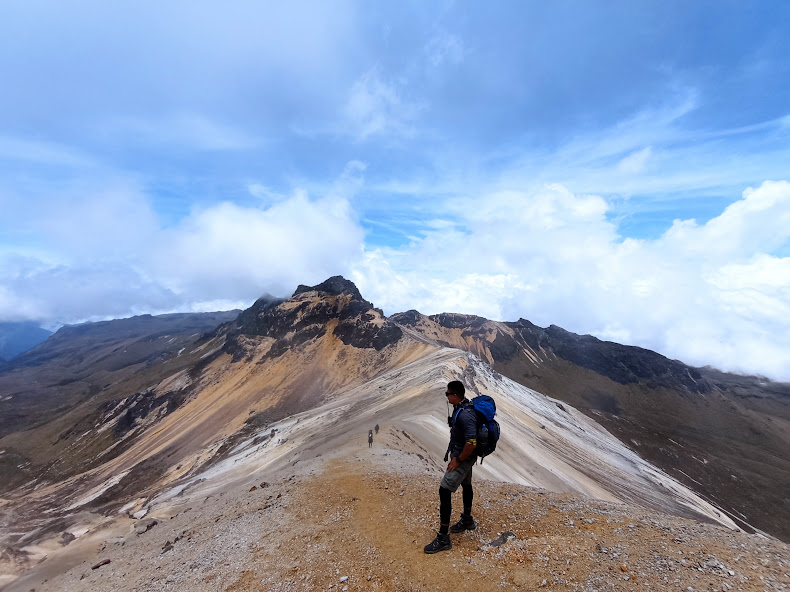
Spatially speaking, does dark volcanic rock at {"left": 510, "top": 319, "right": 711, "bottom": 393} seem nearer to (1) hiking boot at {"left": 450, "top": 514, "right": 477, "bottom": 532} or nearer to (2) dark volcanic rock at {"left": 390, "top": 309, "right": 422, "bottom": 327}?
(2) dark volcanic rock at {"left": 390, "top": 309, "right": 422, "bottom": 327}

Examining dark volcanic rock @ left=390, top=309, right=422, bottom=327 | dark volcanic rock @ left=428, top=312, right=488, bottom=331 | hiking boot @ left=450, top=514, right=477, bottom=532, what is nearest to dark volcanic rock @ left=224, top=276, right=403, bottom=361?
dark volcanic rock @ left=390, top=309, right=422, bottom=327

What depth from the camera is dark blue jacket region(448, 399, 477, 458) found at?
7.75 meters

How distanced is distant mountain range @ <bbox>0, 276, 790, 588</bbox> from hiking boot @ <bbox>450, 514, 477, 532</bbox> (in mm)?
11606

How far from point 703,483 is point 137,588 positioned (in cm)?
11399

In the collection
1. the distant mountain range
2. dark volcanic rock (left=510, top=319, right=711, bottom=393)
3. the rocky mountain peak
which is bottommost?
the distant mountain range

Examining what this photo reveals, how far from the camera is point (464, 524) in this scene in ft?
27.8

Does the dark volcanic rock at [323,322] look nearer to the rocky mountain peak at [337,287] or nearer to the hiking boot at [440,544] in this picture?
the rocky mountain peak at [337,287]

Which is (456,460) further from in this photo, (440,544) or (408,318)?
(408,318)

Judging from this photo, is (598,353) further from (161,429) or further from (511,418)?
(161,429)

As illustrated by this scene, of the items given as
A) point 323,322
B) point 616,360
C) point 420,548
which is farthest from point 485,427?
point 616,360

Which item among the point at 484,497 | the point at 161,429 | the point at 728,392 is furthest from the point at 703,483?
the point at 728,392

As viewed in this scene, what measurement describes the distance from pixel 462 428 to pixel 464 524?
2.35 meters

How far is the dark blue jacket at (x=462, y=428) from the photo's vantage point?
775 cm

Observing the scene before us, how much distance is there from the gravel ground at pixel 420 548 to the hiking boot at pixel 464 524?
6.2 inches
